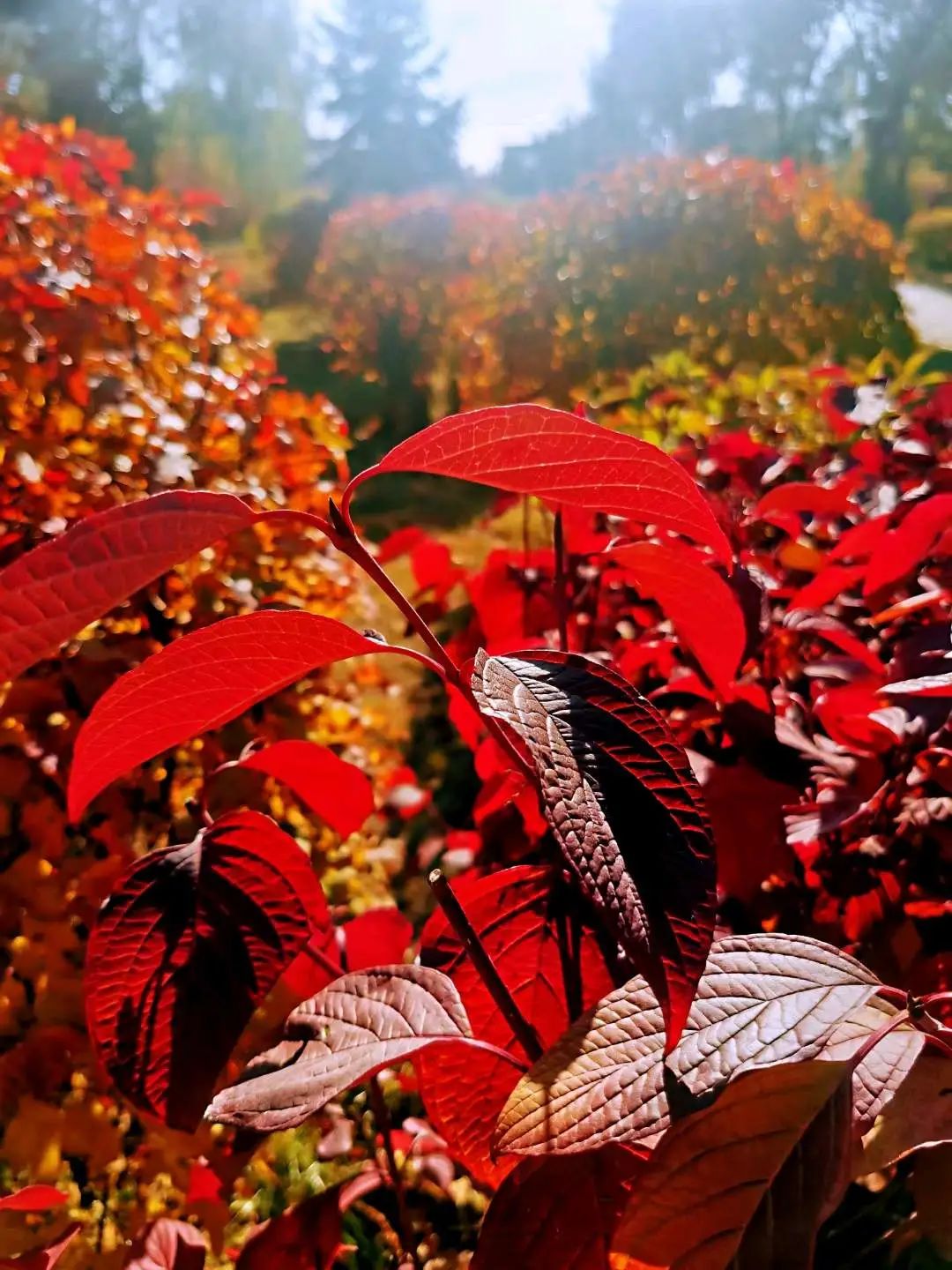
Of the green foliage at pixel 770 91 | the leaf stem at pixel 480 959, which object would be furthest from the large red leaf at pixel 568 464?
the green foliage at pixel 770 91

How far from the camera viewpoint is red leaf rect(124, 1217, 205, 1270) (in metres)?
0.86

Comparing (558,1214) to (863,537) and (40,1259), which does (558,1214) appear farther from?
(863,537)

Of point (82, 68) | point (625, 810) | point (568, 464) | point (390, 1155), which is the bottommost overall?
point (390, 1155)

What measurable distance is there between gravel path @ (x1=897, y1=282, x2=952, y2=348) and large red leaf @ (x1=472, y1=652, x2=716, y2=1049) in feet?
27.3

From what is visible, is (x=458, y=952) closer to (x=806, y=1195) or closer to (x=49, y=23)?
(x=806, y=1195)

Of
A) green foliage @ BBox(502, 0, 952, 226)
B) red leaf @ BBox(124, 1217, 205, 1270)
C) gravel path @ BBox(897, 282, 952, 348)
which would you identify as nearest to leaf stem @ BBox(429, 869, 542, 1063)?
red leaf @ BBox(124, 1217, 205, 1270)

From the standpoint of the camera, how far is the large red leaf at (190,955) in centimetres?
66

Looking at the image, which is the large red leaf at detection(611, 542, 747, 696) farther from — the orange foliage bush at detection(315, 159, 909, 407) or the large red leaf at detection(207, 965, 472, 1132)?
the orange foliage bush at detection(315, 159, 909, 407)

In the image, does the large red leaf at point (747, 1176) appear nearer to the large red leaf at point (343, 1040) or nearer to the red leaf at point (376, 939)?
the large red leaf at point (343, 1040)

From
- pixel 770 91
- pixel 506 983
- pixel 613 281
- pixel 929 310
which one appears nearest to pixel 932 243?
pixel 929 310

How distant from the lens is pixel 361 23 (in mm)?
34406

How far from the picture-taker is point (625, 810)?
456 millimetres

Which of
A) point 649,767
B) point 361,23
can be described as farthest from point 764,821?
point 361,23

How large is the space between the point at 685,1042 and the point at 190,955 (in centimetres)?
37
